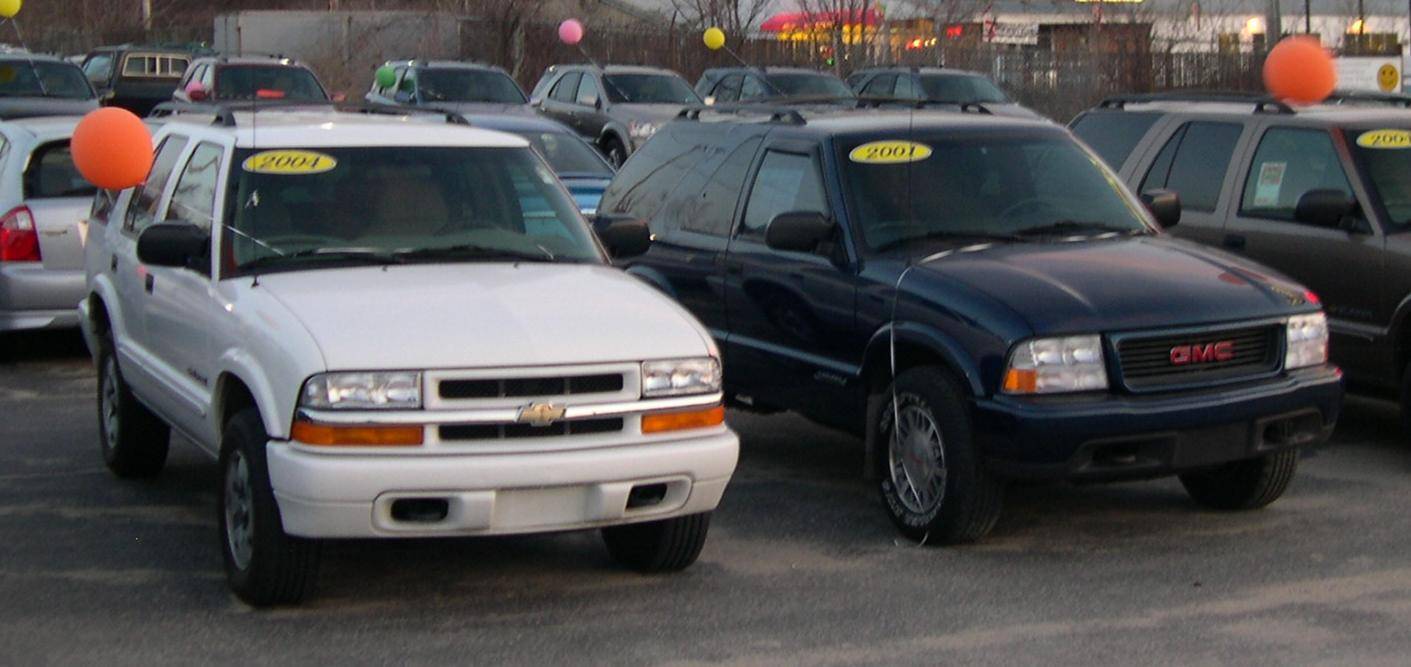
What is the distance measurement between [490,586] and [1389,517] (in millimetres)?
3913

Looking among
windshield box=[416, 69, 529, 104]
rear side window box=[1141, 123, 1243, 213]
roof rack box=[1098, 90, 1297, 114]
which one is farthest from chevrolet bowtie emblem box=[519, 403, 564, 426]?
windshield box=[416, 69, 529, 104]

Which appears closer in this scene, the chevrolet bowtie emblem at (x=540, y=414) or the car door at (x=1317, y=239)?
the chevrolet bowtie emblem at (x=540, y=414)

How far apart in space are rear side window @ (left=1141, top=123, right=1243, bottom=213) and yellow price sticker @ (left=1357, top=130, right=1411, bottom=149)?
854 millimetres

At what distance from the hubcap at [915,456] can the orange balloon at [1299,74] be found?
4.36m

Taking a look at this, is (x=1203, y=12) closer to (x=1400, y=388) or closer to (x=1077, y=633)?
(x=1400, y=388)

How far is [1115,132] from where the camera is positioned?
11414mm

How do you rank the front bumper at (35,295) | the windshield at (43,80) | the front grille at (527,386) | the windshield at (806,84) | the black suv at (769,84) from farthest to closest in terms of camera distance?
the windshield at (806,84)
the black suv at (769,84)
the windshield at (43,80)
the front bumper at (35,295)
the front grille at (527,386)

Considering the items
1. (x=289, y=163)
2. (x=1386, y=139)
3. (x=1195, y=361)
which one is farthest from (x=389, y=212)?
(x=1386, y=139)

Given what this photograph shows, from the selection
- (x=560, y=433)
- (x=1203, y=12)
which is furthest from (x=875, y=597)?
(x=1203, y=12)

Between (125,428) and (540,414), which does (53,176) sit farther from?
(540,414)

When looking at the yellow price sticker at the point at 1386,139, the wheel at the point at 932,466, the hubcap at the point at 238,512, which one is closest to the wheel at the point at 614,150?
the yellow price sticker at the point at 1386,139

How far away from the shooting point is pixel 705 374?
21.5ft

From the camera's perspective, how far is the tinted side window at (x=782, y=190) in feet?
27.8

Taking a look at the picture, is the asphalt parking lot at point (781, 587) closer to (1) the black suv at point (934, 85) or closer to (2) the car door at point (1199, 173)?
(2) the car door at point (1199, 173)
